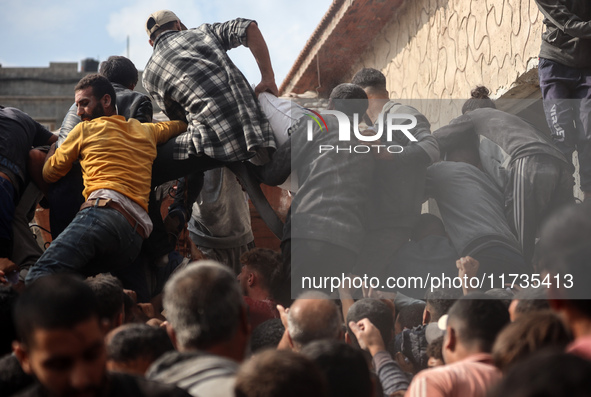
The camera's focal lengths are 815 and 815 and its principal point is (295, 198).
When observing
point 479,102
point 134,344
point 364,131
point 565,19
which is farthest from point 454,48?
point 134,344

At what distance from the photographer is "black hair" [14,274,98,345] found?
2248 mm

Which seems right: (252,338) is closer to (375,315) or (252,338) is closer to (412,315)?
(375,315)

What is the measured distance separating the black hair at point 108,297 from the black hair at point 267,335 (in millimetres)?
622

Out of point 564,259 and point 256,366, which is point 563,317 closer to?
point 564,259

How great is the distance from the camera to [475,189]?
5.08 m

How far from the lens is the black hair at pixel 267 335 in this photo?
3.73m

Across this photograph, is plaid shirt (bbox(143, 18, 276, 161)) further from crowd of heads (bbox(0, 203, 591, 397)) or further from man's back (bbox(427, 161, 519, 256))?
crowd of heads (bbox(0, 203, 591, 397))

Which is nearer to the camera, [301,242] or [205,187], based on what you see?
[301,242]

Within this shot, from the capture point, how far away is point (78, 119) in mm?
5098

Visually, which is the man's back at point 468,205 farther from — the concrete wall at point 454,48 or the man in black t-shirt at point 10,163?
the man in black t-shirt at point 10,163

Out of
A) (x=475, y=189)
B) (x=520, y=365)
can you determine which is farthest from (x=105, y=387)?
(x=475, y=189)

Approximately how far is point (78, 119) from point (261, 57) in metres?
1.21

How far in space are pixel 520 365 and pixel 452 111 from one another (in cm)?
734

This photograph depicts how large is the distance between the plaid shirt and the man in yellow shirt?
28 centimetres
